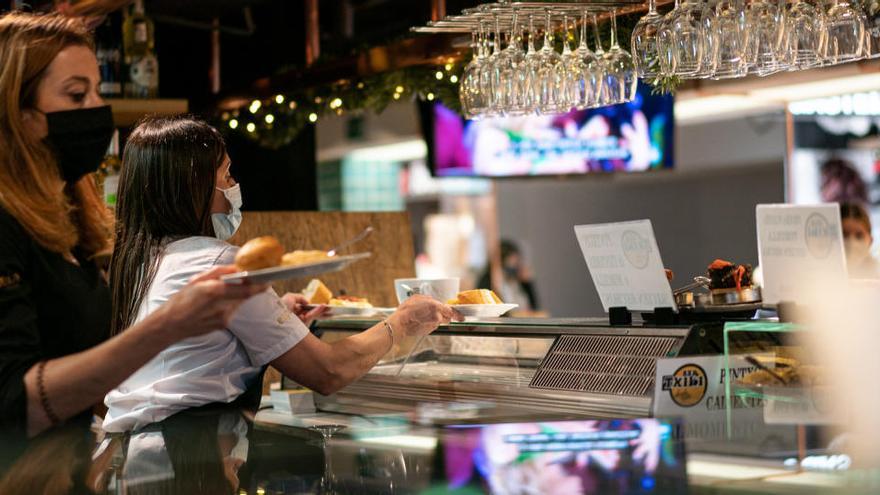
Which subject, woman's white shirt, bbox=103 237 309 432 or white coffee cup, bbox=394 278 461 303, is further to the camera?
white coffee cup, bbox=394 278 461 303

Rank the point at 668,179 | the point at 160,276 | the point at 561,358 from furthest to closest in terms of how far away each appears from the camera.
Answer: the point at 668,179
the point at 561,358
the point at 160,276

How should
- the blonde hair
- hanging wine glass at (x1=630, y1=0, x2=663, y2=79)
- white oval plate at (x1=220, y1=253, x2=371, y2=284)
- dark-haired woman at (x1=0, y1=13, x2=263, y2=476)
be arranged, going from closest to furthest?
white oval plate at (x1=220, y1=253, x2=371, y2=284) < dark-haired woman at (x1=0, y1=13, x2=263, y2=476) < the blonde hair < hanging wine glass at (x1=630, y1=0, x2=663, y2=79)

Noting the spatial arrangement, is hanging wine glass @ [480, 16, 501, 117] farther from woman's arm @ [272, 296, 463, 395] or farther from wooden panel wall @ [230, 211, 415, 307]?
wooden panel wall @ [230, 211, 415, 307]

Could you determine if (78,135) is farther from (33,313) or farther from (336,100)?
(336,100)

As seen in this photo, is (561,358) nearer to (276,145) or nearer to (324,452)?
(324,452)

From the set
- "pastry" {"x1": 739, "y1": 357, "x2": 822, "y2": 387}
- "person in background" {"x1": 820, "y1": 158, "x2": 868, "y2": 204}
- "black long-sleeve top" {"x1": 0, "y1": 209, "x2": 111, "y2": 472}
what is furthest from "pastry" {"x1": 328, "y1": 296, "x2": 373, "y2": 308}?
"person in background" {"x1": 820, "y1": 158, "x2": 868, "y2": 204}

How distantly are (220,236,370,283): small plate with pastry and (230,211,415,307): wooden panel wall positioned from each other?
8.25 feet

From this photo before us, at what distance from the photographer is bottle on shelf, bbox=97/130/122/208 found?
4.53 metres

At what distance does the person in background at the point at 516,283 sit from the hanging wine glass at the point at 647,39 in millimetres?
6250

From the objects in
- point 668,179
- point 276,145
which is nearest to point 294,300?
point 276,145

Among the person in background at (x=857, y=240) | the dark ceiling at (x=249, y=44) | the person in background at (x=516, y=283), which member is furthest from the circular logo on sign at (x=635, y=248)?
the person in background at (x=516, y=283)

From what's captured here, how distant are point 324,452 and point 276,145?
363 centimetres

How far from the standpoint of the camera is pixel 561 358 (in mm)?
2605

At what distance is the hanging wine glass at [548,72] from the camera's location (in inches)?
124
